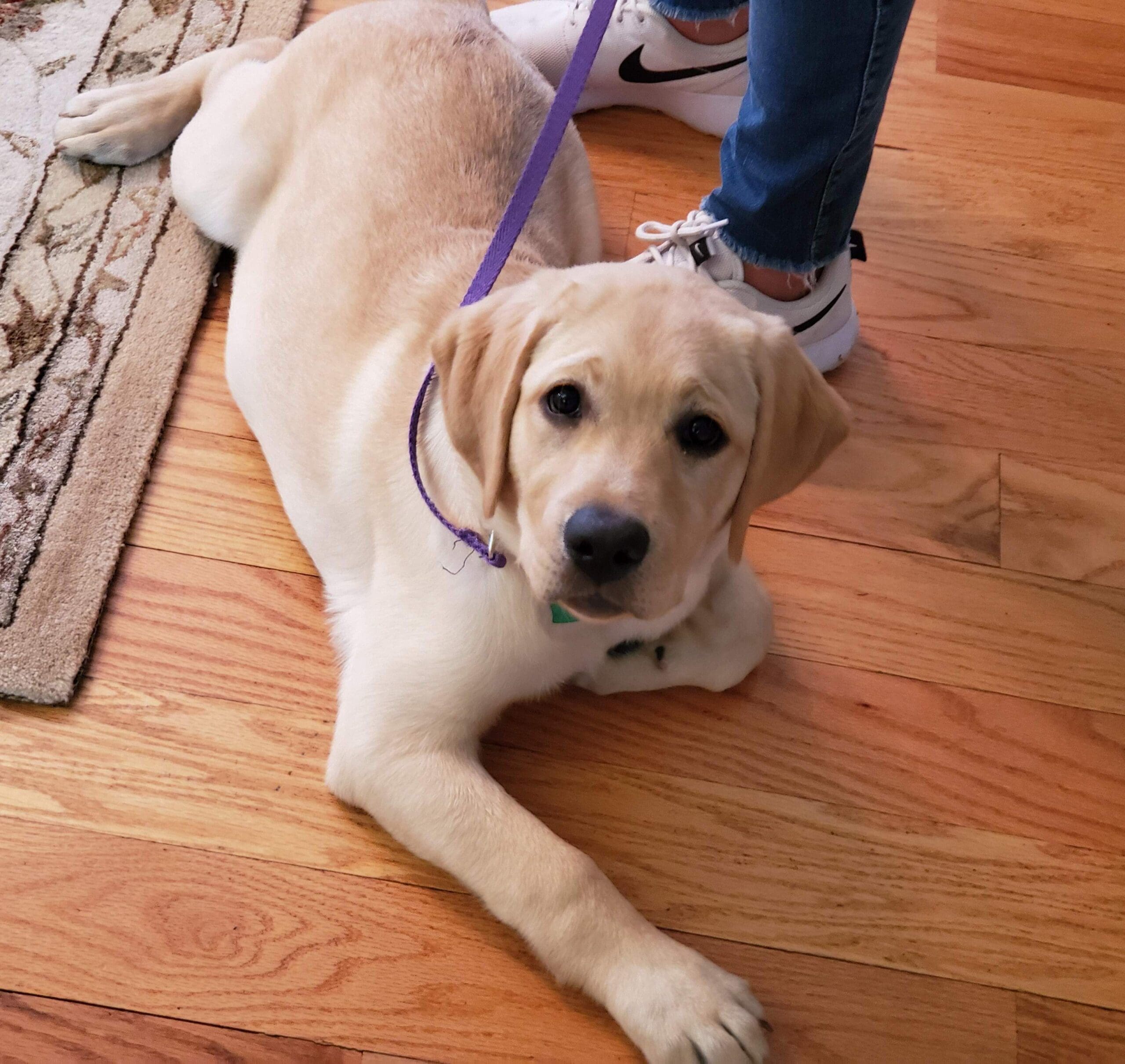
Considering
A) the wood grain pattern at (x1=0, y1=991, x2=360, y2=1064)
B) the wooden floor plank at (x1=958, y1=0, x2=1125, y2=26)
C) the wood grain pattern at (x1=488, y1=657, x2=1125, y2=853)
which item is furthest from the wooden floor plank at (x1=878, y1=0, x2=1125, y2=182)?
the wood grain pattern at (x1=0, y1=991, x2=360, y2=1064)

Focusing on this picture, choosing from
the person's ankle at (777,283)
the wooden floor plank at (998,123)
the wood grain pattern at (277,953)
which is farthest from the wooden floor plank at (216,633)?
the wooden floor plank at (998,123)

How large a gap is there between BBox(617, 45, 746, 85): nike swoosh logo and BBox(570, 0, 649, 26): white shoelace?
0.24ft

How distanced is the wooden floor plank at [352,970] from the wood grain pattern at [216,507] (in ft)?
1.72

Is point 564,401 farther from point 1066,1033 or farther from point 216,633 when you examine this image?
point 1066,1033

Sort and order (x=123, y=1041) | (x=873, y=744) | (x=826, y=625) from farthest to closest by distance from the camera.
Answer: (x=826, y=625)
(x=873, y=744)
(x=123, y=1041)

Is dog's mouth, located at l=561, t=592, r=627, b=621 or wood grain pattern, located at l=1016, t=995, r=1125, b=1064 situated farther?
wood grain pattern, located at l=1016, t=995, r=1125, b=1064

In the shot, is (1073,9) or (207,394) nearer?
(207,394)

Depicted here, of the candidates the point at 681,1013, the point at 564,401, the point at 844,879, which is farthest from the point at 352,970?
the point at 564,401

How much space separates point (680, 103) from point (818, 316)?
797 mm

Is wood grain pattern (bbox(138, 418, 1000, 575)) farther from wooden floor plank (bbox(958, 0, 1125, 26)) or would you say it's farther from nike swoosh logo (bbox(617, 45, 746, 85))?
wooden floor plank (bbox(958, 0, 1125, 26))

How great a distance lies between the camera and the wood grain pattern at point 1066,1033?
1569 mm

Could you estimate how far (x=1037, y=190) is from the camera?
8.59 ft

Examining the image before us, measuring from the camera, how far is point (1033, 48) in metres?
2.88

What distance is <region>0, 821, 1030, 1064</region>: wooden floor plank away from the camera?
151 centimetres
